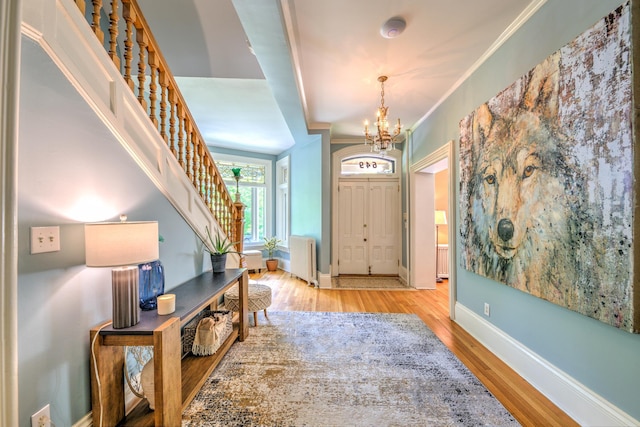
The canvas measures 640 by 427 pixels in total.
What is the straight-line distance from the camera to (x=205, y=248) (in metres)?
2.60

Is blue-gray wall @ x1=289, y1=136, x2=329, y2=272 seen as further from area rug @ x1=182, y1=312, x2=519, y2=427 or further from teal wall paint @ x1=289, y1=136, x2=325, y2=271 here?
area rug @ x1=182, y1=312, x2=519, y2=427

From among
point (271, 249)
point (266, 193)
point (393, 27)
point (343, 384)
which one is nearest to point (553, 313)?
point (343, 384)

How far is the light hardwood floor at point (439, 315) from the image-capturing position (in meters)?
1.65

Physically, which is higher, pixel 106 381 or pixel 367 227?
pixel 367 227

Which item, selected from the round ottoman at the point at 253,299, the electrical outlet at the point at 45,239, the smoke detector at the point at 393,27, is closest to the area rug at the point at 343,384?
the round ottoman at the point at 253,299

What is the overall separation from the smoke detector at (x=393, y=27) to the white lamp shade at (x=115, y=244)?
2279 millimetres

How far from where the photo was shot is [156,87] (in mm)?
1893

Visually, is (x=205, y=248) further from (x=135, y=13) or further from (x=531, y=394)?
(x=531, y=394)

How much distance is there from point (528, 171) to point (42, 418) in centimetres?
308

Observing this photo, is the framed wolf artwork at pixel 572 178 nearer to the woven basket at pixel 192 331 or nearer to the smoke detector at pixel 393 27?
the smoke detector at pixel 393 27

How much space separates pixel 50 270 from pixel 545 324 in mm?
2938

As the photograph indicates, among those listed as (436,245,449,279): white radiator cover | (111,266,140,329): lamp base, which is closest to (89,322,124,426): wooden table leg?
(111,266,140,329): lamp base

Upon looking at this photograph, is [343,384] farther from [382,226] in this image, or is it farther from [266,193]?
[266,193]

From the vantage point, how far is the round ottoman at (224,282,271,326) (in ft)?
8.66
